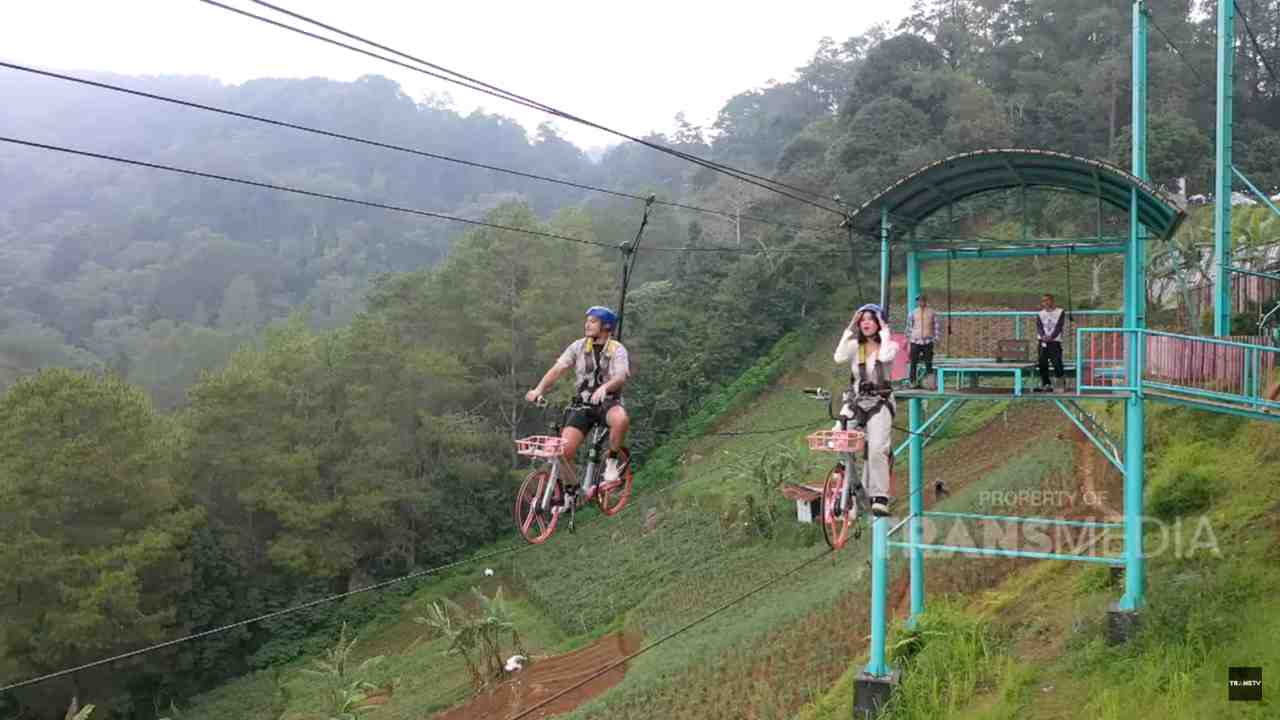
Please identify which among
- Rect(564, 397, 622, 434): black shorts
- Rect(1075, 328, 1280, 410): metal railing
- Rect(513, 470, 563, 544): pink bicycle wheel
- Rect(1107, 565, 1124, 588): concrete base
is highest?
Rect(1075, 328, 1280, 410): metal railing

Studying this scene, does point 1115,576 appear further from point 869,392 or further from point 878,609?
point 869,392

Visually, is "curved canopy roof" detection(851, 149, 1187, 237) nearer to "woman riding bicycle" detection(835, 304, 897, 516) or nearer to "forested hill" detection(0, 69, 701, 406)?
"woman riding bicycle" detection(835, 304, 897, 516)

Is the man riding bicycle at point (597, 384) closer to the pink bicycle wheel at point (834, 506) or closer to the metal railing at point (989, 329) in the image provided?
the pink bicycle wheel at point (834, 506)

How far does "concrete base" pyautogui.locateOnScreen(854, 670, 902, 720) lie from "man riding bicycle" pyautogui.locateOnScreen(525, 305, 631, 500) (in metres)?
5.47

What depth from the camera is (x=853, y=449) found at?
9914mm

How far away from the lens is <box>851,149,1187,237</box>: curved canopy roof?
12211mm

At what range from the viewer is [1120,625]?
12719mm

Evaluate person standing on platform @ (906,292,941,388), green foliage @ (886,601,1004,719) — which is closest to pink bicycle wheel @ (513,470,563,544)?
person standing on platform @ (906,292,941,388)

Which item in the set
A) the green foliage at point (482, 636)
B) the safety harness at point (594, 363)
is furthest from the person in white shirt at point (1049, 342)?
the green foliage at point (482, 636)

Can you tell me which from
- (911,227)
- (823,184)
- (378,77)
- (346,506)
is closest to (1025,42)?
(823,184)

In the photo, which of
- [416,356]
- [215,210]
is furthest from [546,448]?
[215,210]

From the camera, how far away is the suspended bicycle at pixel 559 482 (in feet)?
33.6

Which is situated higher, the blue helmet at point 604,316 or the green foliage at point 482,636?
the blue helmet at point 604,316

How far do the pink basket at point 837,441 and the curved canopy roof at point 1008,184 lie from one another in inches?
146
